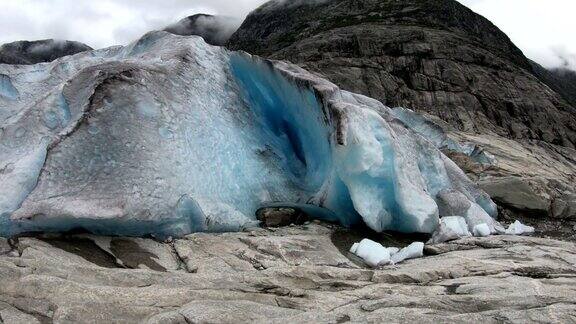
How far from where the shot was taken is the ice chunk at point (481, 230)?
1081 centimetres

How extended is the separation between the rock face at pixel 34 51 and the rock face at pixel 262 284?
6042 cm

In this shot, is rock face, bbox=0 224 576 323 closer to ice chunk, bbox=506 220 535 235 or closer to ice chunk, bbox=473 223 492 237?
ice chunk, bbox=473 223 492 237

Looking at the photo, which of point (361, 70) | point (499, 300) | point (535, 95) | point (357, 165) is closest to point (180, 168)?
point (357, 165)

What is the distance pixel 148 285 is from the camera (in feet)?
19.0

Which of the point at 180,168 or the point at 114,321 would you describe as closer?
the point at 114,321

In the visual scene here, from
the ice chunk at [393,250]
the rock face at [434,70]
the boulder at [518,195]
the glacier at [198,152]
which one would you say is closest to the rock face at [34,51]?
the rock face at [434,70]

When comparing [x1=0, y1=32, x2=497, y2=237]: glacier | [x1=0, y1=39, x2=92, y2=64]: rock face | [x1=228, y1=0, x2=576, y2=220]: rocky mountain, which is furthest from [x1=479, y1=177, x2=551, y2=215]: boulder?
[x1=0, y1=39, x2=92, y2=64]: rock face

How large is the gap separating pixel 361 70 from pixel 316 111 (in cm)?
3934

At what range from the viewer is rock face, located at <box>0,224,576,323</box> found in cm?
502

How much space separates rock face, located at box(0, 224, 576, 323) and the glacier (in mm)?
672

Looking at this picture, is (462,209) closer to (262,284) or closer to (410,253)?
(410,253)

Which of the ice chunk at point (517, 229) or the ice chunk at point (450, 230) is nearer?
the ice chunk at point (450, 230)

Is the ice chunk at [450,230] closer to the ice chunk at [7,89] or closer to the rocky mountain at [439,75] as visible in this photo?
the ice chunk at [7,89]

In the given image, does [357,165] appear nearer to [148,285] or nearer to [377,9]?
[148,285]
